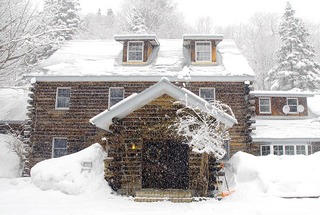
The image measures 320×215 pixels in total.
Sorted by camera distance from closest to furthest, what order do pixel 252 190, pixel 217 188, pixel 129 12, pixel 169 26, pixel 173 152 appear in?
pixel 252 190
pixel 217 188
pixel 173 152
pixel 169 26
pixel 129 12

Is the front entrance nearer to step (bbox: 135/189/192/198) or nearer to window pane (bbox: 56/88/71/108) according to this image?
step (bbox: 135/189/192/198)

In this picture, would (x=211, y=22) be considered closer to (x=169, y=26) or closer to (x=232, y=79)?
(x=169, y=26)

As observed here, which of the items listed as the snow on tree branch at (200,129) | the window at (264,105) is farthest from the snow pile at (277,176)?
the window at (264,105)

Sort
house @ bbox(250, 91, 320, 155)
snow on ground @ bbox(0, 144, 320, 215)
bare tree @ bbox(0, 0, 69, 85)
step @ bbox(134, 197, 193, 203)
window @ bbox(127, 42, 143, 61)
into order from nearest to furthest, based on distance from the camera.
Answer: bare tree @ bbox(0, 0, 69, 85) → snow on ground @ bbox(0, 144, 320, 215) → step @ bbox(134, 197, 193, 203) → house @ bbox(250, 91, 320, 155) → window @ bbox(127, 42, 143, 61)

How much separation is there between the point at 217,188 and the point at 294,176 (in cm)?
312

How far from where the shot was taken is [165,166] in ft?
53.9

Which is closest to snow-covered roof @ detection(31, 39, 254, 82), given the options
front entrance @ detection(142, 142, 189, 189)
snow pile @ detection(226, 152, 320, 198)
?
front entrance @ detection(142, 142, 189, 189)

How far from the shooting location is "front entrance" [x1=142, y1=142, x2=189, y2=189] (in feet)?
53.0

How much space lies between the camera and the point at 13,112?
2445 centimetres

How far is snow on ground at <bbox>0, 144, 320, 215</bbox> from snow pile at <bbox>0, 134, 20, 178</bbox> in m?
3.68

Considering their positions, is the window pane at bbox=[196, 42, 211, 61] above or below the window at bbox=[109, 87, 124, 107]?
above

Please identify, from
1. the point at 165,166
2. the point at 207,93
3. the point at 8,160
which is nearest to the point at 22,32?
the point at 165,166

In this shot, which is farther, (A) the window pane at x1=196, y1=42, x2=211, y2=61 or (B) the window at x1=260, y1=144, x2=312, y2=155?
(A) the window pane at x1=196, y1=42, x2=211, y2=61

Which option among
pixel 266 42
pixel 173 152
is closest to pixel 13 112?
pixel 173 152
